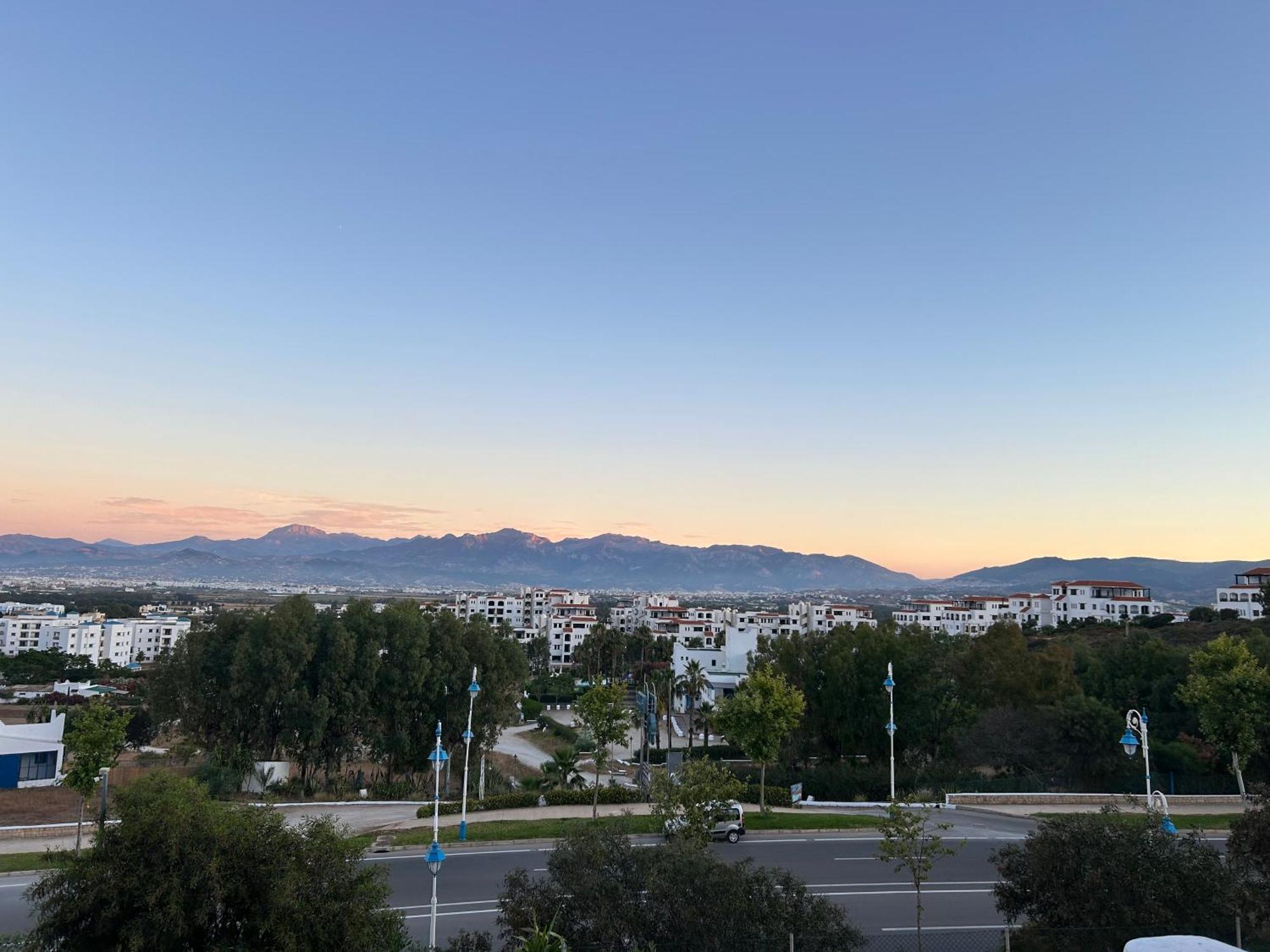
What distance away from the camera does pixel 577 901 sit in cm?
1404

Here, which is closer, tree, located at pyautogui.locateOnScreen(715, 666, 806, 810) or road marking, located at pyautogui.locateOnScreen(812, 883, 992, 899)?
road marking, located at pyautogui.locateOnScreen(812, 883, 992, 899)

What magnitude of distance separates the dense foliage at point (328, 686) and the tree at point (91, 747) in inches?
565

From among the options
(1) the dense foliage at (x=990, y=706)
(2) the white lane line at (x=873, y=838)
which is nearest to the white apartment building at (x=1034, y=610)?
(1) the dense foliage at (x=990, y=706)

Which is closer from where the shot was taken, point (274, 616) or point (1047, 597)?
point (274, 616)

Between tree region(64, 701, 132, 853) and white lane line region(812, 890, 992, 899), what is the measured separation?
72.8 ft

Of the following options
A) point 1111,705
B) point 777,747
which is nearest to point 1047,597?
point 1111,705

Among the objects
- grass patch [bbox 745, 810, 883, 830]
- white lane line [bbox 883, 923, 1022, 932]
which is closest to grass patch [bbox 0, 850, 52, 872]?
grass patch [bbox 745, 810, 883, 830]

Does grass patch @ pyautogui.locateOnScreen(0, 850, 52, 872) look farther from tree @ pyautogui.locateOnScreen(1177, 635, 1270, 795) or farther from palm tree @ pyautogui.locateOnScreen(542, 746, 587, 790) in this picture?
tree @ pyautogui.locateOnScreen(1177, 635, 1270, 795)

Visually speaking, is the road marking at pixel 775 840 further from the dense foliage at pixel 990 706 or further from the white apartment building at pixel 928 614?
the white apartment building at pixel 928 614

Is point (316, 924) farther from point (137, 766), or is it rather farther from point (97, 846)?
point (137, 766)

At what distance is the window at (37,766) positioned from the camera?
43500 millimetres

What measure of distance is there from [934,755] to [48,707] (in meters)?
67.0

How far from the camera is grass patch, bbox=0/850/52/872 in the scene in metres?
23.6

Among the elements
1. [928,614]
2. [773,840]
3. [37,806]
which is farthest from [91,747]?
[928,614]
